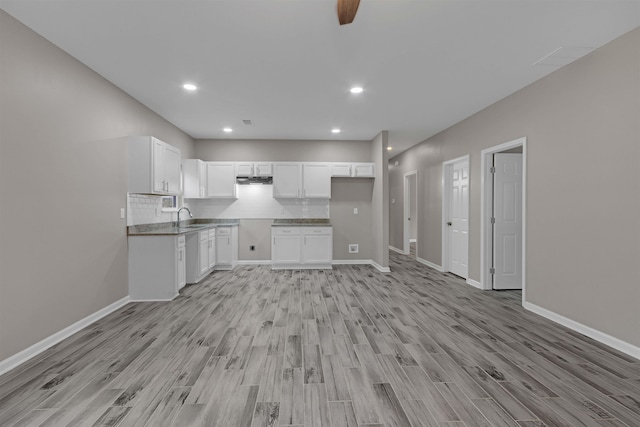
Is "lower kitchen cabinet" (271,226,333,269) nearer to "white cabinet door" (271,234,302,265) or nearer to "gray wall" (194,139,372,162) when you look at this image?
"white cabinet door" (271,234,302,265)

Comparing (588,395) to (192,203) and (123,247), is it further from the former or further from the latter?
(192,203)

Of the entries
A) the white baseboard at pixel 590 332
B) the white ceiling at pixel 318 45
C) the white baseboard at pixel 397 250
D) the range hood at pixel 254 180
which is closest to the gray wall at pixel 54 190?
the white ceiling at pixel 318 45

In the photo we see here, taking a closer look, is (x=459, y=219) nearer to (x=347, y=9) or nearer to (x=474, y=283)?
(x=474, y=283)

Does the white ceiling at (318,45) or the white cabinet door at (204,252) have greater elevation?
the white ceiling at (318,45)

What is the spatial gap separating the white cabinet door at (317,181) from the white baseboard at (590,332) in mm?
4037

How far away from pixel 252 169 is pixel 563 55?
5195 mm

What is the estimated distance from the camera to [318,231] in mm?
6016

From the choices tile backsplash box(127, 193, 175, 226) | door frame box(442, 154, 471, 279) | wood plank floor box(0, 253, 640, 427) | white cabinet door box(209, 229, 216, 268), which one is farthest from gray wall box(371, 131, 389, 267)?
→ tile backsplash box(127, 193, 175, 226)

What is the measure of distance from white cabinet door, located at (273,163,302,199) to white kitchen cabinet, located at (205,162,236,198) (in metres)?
0.94

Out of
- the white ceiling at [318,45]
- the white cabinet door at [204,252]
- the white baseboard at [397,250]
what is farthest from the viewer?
the white baseboard at [397,250]

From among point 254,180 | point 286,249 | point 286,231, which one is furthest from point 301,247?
point 254,180

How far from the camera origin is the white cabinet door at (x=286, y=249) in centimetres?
596

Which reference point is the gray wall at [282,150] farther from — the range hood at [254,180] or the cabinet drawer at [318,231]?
the cabinet drawer at [318,231]

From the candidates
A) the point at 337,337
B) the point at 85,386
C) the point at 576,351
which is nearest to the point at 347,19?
the point at 337,337
